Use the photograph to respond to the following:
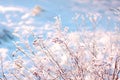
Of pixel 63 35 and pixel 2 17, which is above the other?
pixel 63 35

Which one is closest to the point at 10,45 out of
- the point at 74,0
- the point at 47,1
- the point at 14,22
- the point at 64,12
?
the point at 14,22

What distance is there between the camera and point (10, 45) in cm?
667

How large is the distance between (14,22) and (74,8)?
2.35 meters

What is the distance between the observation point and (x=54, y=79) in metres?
2.98

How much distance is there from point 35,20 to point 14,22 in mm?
575

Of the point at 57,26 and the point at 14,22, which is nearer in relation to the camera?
the point at 57,26

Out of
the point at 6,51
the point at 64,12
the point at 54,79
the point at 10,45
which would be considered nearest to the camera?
the point at 54,79

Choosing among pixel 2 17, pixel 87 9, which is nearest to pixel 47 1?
pixel 87 9

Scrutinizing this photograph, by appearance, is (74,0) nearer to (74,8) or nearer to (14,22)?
(74,8)

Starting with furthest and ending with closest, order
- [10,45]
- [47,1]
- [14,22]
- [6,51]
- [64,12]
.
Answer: [47,1]
[64,12]
[14,22]
[10,45]
[6,51]

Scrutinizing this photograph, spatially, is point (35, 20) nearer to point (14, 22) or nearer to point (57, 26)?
point (14, 22)

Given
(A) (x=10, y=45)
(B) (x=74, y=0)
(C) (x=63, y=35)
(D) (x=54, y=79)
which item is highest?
(C) (x=63, y=35)

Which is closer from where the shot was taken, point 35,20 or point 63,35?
point 63,35

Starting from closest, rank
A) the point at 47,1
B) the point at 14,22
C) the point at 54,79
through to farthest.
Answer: the point at 54,79 → the point at 14,22 → the point at 47,1
